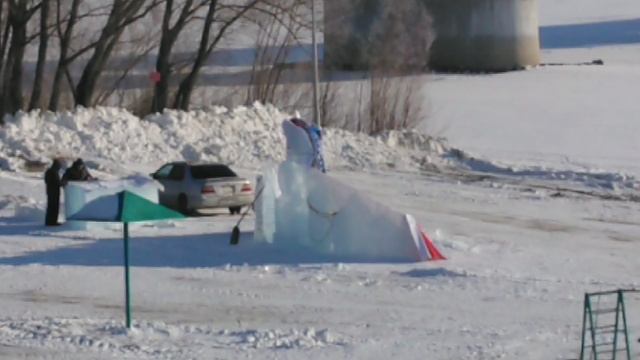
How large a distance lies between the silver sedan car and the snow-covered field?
0.62 metres

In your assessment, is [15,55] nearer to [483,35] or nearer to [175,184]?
[175,184]

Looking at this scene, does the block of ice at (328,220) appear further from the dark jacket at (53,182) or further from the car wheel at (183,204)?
the car wheel at (183,204)

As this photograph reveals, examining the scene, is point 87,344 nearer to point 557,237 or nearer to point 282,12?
point 557,237

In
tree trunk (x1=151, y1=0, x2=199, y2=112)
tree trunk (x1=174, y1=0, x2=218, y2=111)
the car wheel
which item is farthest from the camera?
tree trunk (x1=174, y1=0, x2=218, y2=111)

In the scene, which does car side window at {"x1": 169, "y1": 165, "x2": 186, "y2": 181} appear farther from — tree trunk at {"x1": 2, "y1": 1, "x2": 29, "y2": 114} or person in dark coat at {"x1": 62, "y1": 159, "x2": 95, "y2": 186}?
tree trunk at {"x1": 2, "y1": 1, "x2": 29, "y2": 114}

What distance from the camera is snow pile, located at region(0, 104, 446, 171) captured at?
136 ft

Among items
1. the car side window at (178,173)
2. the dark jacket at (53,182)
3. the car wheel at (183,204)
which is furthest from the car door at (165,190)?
the dark jacket at (53,182)

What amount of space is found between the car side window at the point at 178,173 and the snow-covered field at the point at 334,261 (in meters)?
1.74

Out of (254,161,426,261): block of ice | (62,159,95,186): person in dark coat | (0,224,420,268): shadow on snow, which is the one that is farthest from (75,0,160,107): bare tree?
(254,161,426,261): block of ice

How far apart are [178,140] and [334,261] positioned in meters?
20.4

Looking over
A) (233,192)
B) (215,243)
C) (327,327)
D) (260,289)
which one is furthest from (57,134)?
(327,327)

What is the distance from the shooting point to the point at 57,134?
4203 centimetres

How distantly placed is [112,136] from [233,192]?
11141 mm

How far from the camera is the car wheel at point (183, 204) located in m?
32.8
